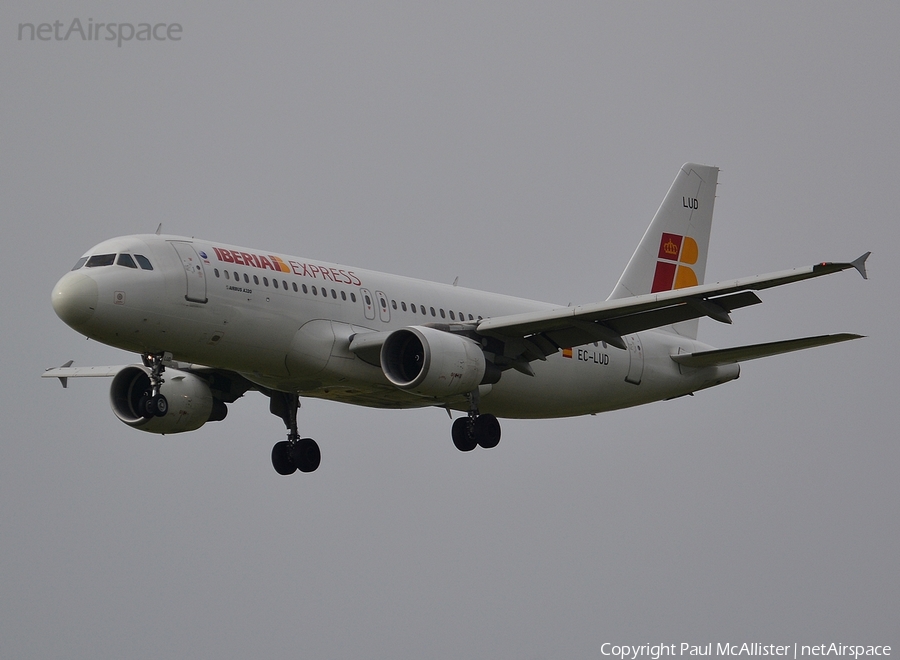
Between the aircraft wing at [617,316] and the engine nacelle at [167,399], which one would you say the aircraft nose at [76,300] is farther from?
the aircraft wing at [617,316]

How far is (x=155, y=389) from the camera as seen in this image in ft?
112

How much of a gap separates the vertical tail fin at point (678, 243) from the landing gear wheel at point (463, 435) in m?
9.51

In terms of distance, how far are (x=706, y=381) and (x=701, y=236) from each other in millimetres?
6768

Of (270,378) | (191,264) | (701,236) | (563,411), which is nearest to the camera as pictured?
(191,264)

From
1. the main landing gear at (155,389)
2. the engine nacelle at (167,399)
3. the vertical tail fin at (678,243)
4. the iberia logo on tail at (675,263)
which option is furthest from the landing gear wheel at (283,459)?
the iberia logo on tail at (675,263)

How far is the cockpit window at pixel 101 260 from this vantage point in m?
32.5

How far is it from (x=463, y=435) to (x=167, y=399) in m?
8.06

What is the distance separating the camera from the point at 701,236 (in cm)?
4734

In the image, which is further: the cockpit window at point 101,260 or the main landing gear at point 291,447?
the main landing gear at point 291,447

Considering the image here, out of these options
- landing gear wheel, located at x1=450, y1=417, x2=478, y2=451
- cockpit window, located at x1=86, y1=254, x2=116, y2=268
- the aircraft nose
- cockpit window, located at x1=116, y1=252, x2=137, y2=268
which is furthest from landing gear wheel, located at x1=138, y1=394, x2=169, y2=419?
landing gear wheel, located at x1=450, y1=417, x2=478, y2=451

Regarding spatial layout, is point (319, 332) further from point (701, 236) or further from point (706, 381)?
point (701, 236)

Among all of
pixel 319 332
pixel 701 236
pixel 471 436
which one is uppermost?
pixel 701 236

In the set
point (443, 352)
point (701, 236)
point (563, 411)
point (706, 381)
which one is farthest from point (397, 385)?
point (701, 236)

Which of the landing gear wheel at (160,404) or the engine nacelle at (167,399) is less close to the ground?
the engine nacelle at (167,399)
